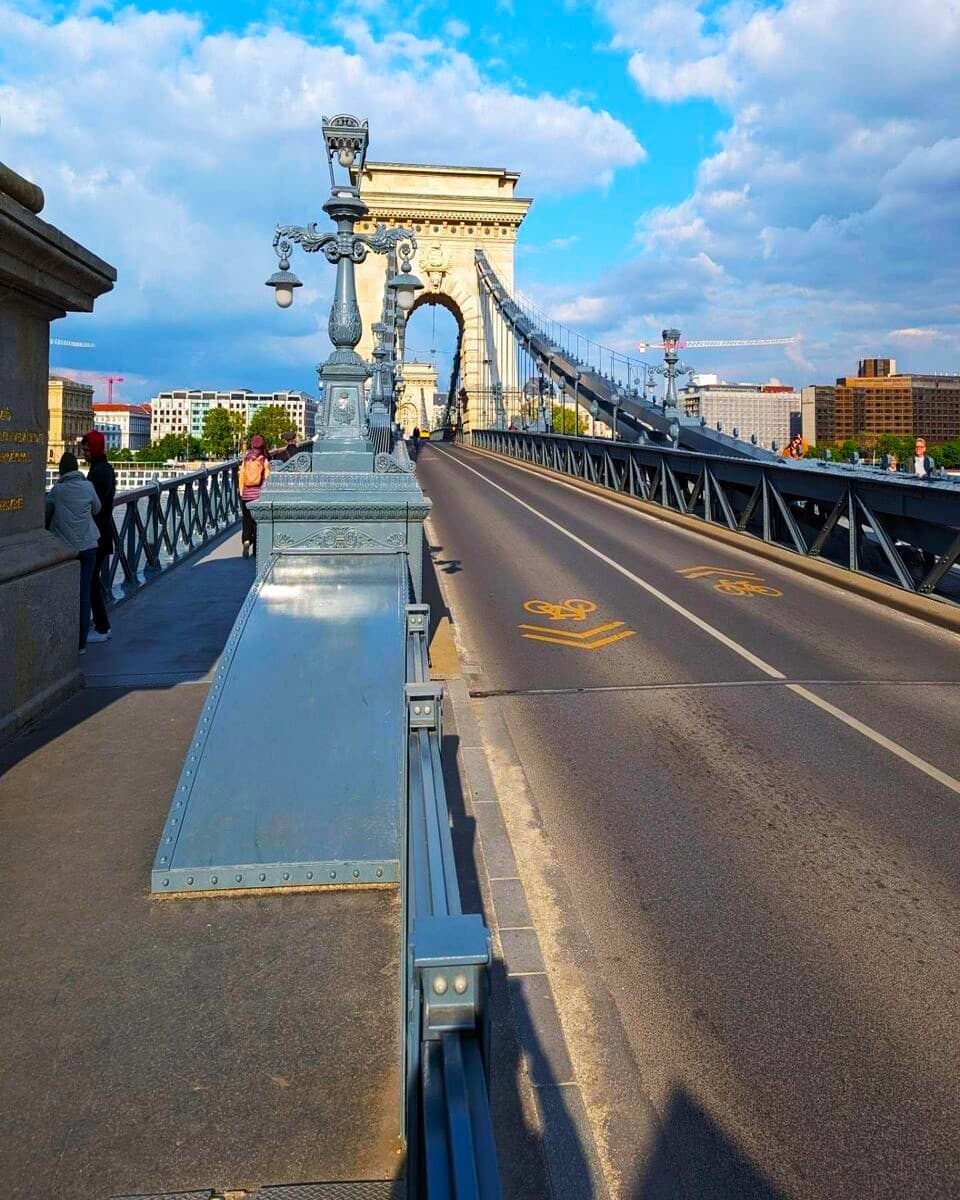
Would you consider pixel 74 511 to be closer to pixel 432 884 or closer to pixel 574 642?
pixel 574 642

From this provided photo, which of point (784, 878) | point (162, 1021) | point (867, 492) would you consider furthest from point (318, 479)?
point (867, 492)

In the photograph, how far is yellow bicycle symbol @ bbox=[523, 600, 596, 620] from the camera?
1138cm

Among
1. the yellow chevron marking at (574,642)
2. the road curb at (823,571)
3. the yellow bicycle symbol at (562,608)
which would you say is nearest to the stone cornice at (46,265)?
the yellow chevron marking at (574,642)

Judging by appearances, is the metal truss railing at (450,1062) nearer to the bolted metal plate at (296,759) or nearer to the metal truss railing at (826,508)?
the bolted metal plate at (296,759)

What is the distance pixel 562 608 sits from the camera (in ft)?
38.7

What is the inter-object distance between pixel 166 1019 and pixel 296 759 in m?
1.57

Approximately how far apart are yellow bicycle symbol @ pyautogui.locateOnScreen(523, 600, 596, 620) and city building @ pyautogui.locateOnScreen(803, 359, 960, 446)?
76.9 metres

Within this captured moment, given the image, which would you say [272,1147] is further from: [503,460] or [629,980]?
[503,460]

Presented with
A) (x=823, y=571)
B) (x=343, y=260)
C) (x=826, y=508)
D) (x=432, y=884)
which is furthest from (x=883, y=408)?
(x=432, y=884)

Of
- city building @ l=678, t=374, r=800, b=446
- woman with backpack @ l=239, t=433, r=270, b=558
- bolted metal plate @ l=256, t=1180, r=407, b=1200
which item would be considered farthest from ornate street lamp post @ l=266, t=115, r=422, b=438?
city building @ l=678, t=374, r=800, b=446

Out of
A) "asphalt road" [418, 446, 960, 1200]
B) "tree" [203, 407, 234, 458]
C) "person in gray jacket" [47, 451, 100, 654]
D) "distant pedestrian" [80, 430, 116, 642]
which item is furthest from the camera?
"tree" [203, 407, 234, 458]

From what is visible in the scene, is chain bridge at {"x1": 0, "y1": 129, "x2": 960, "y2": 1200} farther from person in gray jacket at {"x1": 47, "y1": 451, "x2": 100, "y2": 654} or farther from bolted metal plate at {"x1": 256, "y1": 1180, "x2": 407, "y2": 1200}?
person in gray jacket at {"x1": 47, "y1": 451, "x2": 100, "y2": 654}

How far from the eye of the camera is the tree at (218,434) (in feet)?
458

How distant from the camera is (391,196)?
247 ft
